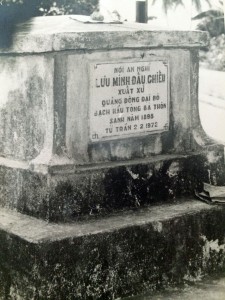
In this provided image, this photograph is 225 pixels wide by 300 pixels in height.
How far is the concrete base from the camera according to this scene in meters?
3.17

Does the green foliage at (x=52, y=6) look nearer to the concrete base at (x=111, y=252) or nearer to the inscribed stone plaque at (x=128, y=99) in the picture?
the inscribed stone plaque at (x=128, y=99)

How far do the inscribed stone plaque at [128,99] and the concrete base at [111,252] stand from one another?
0.60 metres

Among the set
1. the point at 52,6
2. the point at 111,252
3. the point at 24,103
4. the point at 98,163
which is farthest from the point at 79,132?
the point at 52,6

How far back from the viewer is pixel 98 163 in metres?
3.69

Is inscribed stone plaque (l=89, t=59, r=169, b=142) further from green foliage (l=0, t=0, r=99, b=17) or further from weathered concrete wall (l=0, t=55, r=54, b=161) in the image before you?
green foliage (l=0, t=0, r=99, b=17)

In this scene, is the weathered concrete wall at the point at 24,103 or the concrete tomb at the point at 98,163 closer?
the concrete tomb at the point at 98,163

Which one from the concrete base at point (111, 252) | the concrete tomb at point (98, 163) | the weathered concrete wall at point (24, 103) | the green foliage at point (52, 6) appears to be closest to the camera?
the concrete base at point (111, 252)

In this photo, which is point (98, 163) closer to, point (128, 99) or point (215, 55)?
point (128, 99)

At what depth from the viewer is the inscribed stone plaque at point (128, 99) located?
12.0 feet

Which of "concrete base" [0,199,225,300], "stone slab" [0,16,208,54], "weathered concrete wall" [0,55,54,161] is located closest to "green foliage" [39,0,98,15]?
"stone slab" [0,16,208,54]

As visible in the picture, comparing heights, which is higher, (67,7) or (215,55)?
(67,7)

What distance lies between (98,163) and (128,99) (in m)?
0.51

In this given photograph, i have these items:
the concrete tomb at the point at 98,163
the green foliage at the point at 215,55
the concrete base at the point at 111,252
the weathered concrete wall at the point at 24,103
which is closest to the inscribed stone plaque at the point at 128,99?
the concrete tomb at the point at 98,163

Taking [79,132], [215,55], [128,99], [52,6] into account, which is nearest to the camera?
[79,132]
